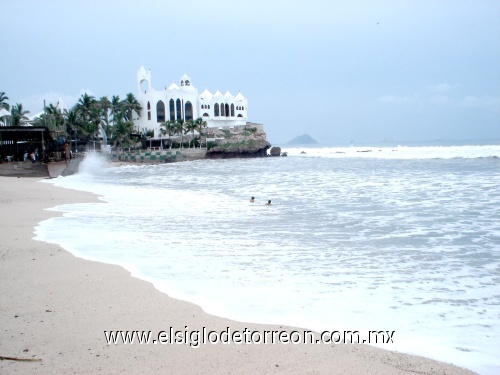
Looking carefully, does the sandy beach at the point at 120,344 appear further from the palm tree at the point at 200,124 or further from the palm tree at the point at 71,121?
the palm tree at the point at 200,124

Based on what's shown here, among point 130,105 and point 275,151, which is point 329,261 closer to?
point 130,105

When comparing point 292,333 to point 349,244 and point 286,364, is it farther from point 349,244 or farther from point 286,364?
point 349,244

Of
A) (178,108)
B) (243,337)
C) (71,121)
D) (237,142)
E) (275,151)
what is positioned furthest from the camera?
(275,151)

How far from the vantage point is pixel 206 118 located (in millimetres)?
73750

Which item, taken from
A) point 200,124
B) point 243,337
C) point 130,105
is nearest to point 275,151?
point 200,124

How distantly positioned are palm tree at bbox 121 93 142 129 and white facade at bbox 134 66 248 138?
783mm

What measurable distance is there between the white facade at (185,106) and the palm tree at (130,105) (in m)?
0.78

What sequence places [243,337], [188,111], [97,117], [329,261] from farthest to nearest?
1. [188,111]
2. [97,117]
3. [329,261]
4. [243,337]

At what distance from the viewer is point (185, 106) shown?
2822 inches

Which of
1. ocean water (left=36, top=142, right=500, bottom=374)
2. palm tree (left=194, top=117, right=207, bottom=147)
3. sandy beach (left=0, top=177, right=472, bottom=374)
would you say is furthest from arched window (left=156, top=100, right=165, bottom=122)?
sandy beach (left=0, top=177, right=472, bottom=374)

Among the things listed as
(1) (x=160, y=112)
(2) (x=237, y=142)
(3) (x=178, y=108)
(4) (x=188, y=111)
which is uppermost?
(3) (x=178, y=108)

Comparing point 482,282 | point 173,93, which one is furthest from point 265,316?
point 173,93

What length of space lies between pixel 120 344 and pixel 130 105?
6739 centimetres

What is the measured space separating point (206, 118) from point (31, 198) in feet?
197
